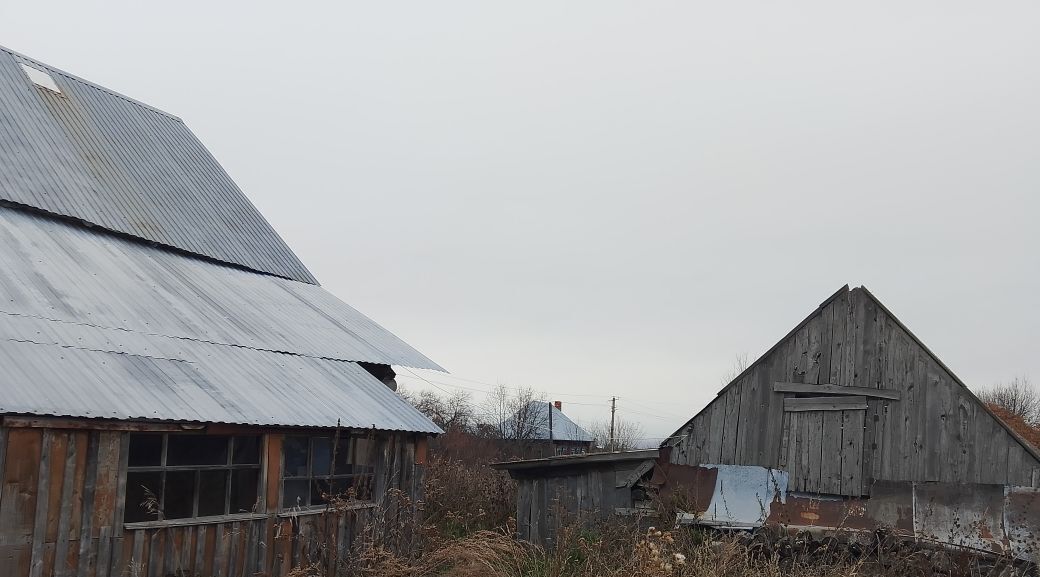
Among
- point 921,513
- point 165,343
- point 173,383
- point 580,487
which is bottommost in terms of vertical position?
point 580,487

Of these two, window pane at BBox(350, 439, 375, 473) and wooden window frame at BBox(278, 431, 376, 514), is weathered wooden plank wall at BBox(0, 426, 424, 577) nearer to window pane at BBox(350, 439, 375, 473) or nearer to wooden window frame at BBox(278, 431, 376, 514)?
wooden window frame at BBox(278, 431, 376, 514)

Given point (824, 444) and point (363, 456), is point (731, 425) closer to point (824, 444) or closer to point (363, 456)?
point (824, 444)

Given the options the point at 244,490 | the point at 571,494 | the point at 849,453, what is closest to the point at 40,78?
the point at 244,490

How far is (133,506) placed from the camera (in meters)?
9.54

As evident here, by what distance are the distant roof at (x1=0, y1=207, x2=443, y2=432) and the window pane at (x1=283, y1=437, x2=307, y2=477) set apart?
502mm

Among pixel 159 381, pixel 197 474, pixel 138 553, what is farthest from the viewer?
pixel 197 474

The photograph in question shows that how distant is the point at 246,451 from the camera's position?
11.0 metres

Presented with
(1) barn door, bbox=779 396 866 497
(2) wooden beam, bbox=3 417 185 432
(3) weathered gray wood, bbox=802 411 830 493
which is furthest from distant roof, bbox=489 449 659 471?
(2) wooden beam, bbox=3 417 185 432

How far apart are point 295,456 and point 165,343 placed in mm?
2146

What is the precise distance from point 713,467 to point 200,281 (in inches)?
350

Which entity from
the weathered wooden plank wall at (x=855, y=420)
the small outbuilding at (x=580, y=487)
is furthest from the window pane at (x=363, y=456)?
the weathered wooden plank wall at (x=855, y=420)

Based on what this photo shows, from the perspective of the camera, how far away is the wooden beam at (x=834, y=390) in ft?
45.6

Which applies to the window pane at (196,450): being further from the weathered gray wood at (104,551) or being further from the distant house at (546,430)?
the distant house at (546,430)

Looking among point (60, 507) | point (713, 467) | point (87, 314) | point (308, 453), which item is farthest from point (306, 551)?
point (713, 467)
